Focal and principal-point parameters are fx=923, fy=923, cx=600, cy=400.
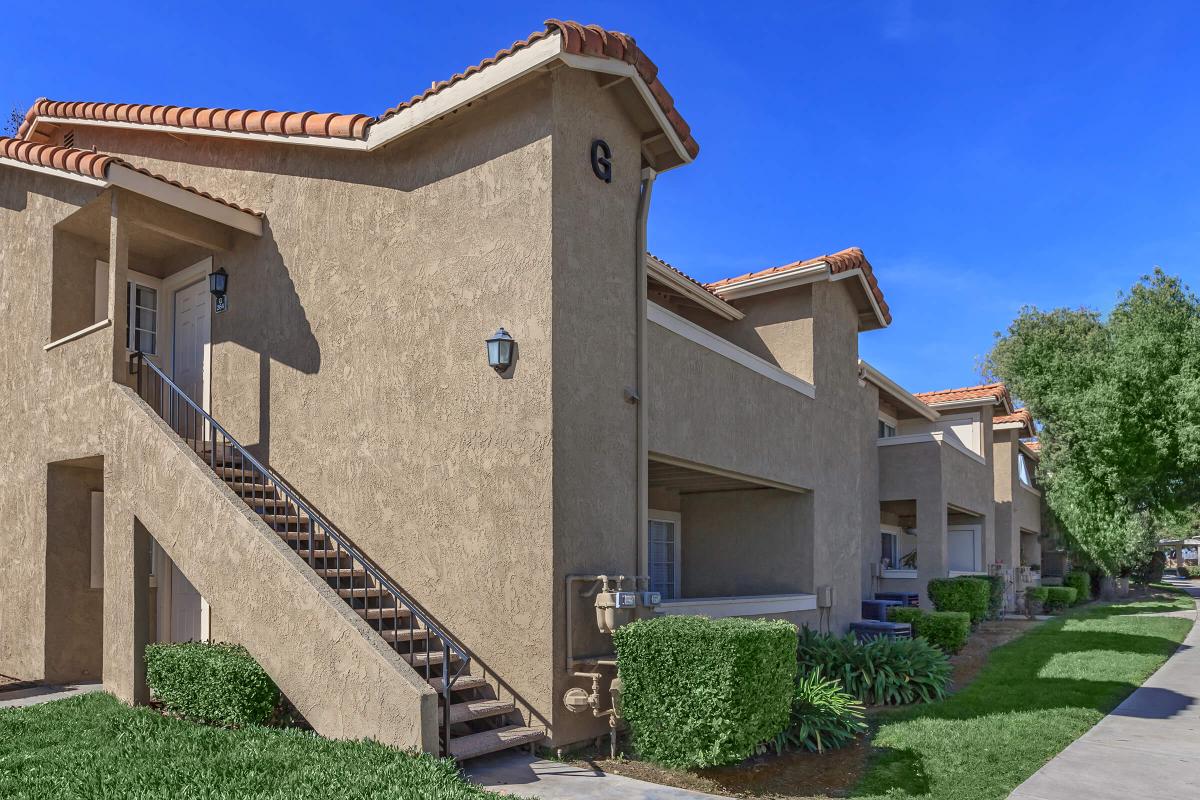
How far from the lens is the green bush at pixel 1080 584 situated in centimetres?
3134

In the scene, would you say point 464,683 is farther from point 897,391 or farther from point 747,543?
point 897,391

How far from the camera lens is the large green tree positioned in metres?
25.4

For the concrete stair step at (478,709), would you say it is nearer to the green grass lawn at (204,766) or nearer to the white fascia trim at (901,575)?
the green grass lawn at (204,766)

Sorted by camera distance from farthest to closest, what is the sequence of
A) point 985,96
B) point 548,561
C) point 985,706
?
point 985,96 → point 985,706 → point 548,561

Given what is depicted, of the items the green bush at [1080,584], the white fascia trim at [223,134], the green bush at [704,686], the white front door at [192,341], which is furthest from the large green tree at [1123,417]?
the white front door at [192,341]

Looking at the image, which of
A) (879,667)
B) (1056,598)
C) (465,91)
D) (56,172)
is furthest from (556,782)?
(1056,598)

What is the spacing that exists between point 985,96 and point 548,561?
1350 centimetres

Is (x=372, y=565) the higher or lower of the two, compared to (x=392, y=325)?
lower

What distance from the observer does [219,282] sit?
11.6 metres

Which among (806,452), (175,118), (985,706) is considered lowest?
(985,706)

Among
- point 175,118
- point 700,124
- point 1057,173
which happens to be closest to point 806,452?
point 700,124

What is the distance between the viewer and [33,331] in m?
12.0

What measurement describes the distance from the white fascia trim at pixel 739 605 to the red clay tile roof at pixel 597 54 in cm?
507

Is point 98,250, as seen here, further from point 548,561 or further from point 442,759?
point 442,759
